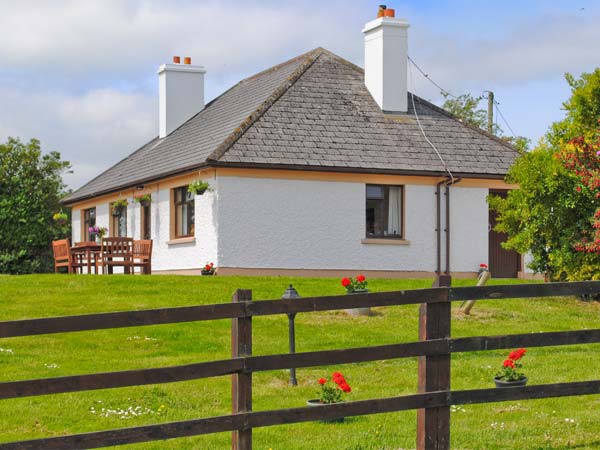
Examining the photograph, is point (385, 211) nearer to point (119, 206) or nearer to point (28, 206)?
point (119, 206)

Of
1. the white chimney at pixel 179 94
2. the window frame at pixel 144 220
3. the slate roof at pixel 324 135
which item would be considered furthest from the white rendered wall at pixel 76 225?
the window frame at pixel 144 220

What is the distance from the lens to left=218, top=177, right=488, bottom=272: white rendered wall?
25594 millimetres

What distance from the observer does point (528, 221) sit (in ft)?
70.1

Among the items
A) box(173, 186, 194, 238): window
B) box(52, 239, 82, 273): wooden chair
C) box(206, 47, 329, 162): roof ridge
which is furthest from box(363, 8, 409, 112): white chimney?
box(52, 239, 82, 273): wooden chair

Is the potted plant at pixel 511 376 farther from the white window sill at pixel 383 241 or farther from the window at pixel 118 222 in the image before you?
the window at pixel 118 222

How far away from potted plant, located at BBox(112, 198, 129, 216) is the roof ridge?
6579 mm

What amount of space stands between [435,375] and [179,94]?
2802cm

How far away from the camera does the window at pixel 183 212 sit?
2764 centimetres

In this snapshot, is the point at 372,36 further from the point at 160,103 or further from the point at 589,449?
the point at 589,449

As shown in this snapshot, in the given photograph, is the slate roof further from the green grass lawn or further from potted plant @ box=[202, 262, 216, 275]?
the green grass lawn

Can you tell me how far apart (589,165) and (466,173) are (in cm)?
720

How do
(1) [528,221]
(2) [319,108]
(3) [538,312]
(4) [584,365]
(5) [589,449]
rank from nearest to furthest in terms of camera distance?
(5) [589,449] → (4) [584,365] → (3) [538,312] → (1) [528,221] → (2) [319,108]

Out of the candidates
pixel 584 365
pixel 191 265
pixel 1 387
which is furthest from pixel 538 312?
pixel 1 387

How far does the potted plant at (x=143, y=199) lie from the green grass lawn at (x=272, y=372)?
770 centimetres
